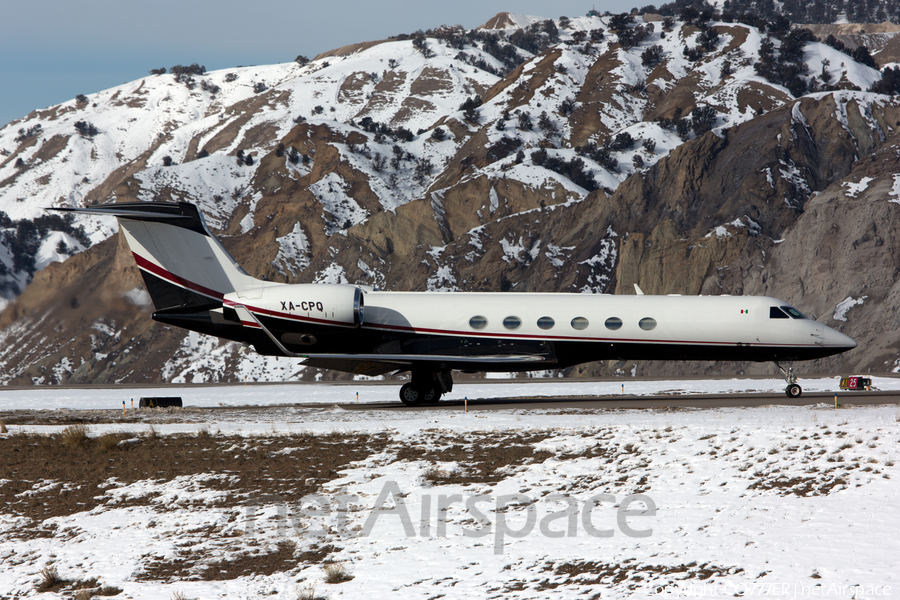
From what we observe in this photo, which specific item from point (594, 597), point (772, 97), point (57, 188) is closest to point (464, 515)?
point (594, 597)

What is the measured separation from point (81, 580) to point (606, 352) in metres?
15.1

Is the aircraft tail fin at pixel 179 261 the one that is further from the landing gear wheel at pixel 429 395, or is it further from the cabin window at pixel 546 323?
the cabin window at pixel 546 323

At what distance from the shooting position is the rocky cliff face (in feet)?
166

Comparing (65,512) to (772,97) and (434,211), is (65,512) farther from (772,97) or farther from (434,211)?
(772,97)

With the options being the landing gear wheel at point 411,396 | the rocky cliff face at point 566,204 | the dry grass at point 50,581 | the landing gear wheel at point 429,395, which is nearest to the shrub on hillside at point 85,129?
the rocky cliff face at point 566,204

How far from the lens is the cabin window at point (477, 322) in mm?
21859

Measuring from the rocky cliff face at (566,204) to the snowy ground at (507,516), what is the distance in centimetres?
2992

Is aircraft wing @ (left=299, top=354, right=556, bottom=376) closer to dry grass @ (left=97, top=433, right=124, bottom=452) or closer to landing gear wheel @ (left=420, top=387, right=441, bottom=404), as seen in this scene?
landing gear wheel @ (left=420, top=387, right=441, bottom=404)

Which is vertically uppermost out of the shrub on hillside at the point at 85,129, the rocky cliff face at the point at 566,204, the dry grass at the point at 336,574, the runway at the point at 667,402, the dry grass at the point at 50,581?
the shrub on hillside at the point at 85,129

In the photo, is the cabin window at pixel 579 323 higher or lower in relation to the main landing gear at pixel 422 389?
higher

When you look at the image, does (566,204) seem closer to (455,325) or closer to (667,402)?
(455,325)

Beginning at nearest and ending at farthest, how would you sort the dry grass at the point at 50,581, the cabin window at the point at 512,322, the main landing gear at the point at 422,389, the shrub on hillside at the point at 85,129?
the dry grass at the point at 50,581, the cabin window at the point at 512,322, the main landing gear at the point at 422,389, the shrub on hillside at the point at 85,129

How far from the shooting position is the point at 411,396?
22344 millimetres

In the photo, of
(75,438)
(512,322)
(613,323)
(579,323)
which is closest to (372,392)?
(512,322)
